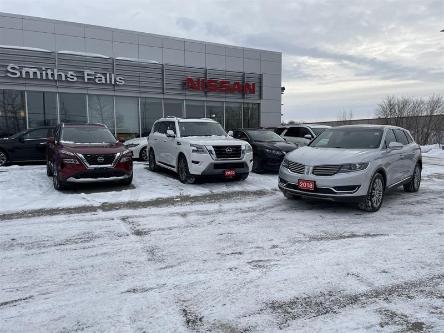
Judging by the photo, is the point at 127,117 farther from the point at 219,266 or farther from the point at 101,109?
the point at 219,266

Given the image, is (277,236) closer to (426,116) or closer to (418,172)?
(418,172)

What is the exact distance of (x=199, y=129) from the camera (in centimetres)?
1163

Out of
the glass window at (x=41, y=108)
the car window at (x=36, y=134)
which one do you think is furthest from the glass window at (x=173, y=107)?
the car window at (x=36, y=134)

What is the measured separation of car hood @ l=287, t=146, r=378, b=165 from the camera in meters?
7.29

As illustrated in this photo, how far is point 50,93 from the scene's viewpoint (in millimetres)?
19281

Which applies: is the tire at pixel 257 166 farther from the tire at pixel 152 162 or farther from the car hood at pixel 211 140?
the tire at pixel 152 162

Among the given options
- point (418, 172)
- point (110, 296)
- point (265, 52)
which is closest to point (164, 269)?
point (110, 296)

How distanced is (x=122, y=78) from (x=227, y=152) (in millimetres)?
12689

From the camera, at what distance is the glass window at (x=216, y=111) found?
79.7 feet

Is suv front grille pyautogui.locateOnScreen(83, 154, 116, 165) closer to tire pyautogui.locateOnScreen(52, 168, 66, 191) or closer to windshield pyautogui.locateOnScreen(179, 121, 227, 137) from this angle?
tire pyautogui.locateOnScreen(52, 168, 66, 191)

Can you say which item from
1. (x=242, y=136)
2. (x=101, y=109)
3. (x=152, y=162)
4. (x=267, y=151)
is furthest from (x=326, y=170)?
(x=101, y=109)

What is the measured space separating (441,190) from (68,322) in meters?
9.92

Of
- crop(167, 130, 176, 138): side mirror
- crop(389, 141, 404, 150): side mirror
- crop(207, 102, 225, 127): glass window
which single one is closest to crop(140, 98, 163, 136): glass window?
crop(207, 102, 225, 127): glass window

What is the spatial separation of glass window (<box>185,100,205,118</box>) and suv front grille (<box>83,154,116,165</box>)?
1402 cm
